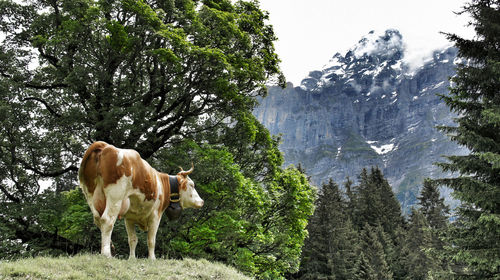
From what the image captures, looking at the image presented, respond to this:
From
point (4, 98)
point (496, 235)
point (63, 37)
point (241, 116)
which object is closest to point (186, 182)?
point (241, 116)

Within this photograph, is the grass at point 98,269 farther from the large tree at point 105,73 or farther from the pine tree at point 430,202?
the pine tree at point 430,202

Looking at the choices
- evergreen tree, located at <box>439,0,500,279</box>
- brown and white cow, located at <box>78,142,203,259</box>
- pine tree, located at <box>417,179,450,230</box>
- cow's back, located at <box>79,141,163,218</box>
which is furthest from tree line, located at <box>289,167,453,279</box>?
cow's back, located at <box>79,141,163,218</box>

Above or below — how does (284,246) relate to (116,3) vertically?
below

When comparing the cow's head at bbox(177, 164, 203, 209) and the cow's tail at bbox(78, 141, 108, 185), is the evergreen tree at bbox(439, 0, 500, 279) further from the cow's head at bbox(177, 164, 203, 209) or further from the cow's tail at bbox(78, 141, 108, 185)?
the cow's tail at bbox(78, 141, 108, 185)

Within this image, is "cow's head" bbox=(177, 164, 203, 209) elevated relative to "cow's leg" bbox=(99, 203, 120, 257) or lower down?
elevated

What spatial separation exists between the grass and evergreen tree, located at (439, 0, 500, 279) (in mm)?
9817

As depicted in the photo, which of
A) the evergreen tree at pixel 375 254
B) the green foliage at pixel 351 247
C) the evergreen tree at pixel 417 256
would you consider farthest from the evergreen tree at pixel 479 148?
the evergreen tree at pixel 417 256

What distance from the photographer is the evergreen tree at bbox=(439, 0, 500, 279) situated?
1259cm

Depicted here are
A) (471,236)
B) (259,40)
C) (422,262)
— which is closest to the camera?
(471,236)

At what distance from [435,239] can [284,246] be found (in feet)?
Answer: 105

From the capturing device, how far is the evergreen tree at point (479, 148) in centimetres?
1259

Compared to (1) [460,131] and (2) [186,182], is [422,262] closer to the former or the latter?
(1) [460,131]

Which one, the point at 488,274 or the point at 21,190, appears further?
the point at 21,190

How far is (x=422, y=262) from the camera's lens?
43.5 m
